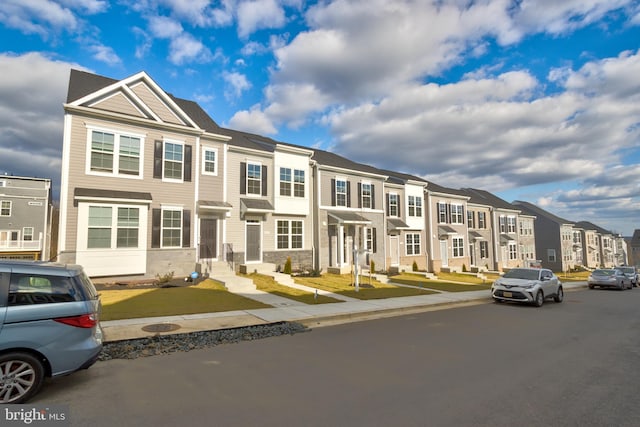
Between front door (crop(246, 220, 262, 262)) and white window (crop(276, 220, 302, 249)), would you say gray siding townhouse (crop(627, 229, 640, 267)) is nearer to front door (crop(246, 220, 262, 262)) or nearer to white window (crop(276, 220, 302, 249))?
white window (crop(276, 220, 302, 249))

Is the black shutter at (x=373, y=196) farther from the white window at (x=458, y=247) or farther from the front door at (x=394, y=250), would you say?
the white window at (x=458, y=247)

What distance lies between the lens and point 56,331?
4.53 metres

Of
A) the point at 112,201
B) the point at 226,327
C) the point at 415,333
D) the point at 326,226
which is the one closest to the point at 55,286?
the point at 226,327

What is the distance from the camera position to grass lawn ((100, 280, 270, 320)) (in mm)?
9953

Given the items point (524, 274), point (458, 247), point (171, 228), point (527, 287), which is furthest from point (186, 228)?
point (458, 247)

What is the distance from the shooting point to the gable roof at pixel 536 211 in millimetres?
51616

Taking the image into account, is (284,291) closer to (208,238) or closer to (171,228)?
(208,238)

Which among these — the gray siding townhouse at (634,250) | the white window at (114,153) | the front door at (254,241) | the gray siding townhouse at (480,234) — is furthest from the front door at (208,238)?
the gray siding townhouse at (634,250)

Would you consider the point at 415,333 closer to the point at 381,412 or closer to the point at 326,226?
the point at 381,412

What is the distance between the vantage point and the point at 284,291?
14750mm

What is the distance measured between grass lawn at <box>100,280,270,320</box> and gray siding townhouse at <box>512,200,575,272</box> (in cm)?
4992

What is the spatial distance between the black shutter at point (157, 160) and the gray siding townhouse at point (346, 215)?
9587 millimetres

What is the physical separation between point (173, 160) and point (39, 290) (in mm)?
12788

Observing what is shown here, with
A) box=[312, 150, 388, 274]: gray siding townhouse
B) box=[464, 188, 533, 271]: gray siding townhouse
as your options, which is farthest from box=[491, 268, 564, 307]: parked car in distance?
box=[464, 188, 533, 271]: gray siding townhouse
